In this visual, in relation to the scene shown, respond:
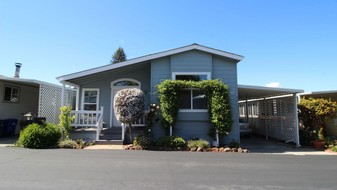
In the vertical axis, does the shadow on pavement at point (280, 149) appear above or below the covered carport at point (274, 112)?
below

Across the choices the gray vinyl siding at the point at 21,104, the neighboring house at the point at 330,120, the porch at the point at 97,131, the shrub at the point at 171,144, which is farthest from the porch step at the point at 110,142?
the neighboring house at the point at 330,120

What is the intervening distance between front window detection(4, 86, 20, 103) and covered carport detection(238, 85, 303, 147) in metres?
12.5

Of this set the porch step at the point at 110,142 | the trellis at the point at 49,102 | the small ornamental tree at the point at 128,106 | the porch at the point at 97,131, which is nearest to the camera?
the small ornamental tree at the point at 128,106

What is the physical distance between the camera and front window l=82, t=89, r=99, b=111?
39.7ft

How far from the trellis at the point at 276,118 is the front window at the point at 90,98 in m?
9.83

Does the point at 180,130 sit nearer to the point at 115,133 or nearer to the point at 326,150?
the point at 115,133

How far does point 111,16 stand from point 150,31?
2557mm

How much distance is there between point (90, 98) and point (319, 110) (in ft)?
37.0

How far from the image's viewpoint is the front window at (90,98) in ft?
39.7

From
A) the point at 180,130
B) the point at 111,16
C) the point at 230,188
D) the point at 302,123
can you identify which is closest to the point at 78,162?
the point at 230,188

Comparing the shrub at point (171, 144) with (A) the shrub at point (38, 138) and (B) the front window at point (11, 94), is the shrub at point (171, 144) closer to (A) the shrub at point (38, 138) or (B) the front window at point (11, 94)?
(A) the shrub at point (38, 138)

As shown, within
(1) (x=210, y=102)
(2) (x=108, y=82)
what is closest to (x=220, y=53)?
(1) (x=210, y=102)

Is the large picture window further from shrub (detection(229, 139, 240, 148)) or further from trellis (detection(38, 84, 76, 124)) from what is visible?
trellis (detection(38, 84, 76, 124))

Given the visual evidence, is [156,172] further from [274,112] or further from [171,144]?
[274,112]
